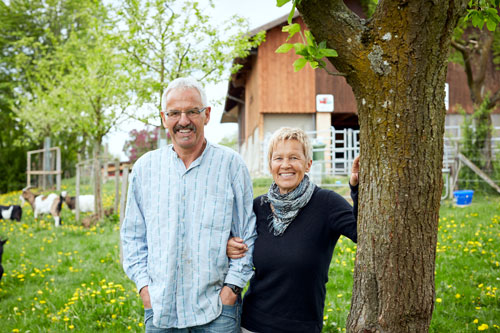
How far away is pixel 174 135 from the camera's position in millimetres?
2627

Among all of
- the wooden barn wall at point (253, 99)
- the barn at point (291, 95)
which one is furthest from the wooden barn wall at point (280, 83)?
the wooden barn wall at point (253, 99)

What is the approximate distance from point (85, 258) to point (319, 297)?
6.35 meters

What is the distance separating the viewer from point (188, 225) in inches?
100

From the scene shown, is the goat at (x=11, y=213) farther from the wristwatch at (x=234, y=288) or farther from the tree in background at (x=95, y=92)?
the wristwatch at (x=234, y=288)

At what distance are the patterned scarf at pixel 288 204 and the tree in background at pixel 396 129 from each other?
1.18 ft

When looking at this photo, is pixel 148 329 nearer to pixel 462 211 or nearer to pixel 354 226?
pixel 354 226

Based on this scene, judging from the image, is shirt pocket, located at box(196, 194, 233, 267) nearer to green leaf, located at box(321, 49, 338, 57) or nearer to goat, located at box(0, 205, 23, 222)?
green leaf, located at box(321, 49, 338, 57)

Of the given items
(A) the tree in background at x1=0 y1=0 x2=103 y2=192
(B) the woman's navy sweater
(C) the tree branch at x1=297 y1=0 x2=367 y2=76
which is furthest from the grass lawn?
(A) the tree in background at x1=0 y1=0 x2=103 y2=192

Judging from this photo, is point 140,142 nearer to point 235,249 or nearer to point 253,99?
point 253,99

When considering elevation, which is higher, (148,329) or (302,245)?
(302,245)

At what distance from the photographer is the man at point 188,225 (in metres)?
2.51

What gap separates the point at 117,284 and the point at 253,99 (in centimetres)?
1569

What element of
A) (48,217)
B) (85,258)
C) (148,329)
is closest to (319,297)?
(148,329)

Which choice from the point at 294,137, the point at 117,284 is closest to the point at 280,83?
the point at 117,284
